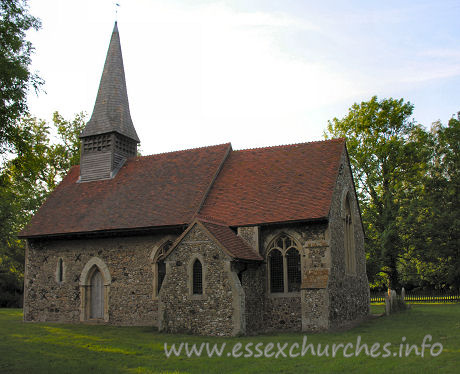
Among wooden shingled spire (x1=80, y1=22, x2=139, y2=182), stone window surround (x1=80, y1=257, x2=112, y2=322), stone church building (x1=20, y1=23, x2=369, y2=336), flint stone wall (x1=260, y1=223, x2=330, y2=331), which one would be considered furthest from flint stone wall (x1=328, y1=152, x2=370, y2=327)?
wooden shingled spire (x1=80, y1=22, x2=139, y2=182)

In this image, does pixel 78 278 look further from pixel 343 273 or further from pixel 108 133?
pixel 343 273

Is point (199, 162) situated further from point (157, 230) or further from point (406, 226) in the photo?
point (406, 226)

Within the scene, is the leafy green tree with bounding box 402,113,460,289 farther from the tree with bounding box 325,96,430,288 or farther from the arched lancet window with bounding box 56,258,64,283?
the arched lancet window with bounding box 56,258,64,283

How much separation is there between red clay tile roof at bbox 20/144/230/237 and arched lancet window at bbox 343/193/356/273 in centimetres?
644

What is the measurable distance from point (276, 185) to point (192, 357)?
10.2 m

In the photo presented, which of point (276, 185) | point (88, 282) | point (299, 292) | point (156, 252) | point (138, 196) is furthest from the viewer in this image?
point (138, 196)

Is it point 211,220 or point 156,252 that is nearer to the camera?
point 211,220

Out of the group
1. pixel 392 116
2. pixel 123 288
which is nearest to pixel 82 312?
pixel 123 288

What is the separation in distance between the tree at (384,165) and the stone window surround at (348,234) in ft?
44.1

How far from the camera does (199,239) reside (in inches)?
655

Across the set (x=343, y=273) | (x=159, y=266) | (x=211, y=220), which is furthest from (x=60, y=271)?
(x=343, y=273)

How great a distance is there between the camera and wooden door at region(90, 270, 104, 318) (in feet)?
69.5

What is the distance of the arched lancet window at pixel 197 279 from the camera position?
16531 millimetres

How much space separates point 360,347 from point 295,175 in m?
9.65
